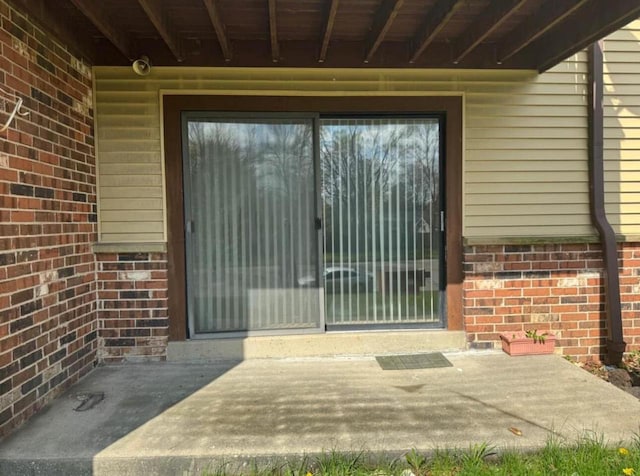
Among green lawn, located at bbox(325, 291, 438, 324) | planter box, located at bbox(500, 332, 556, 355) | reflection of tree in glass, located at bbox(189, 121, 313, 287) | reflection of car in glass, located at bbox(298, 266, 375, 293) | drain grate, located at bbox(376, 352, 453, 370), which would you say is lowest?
drain grate, located at bbox(376, 352, 453, 370)

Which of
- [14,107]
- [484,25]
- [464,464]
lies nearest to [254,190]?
[14,107]

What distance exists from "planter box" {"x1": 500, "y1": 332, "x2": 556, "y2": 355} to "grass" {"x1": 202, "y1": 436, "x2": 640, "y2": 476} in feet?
4.77

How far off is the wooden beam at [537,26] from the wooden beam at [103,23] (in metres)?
3.14

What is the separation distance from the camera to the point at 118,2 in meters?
2.98

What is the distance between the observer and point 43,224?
2.91 m

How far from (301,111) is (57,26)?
1.89 metres

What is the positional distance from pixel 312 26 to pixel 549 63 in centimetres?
208

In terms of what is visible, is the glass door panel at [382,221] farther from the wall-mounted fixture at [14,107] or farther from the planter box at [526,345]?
the wall-mounted fixture at [14,107]

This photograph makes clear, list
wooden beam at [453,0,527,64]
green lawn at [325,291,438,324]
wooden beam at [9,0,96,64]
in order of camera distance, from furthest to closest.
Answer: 1. green lawn at [325,291,438,324]
2. wooden beam at [453,0,527,64]
3. wooden beam at [9,0,96,64]

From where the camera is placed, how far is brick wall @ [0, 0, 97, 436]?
8.38ft

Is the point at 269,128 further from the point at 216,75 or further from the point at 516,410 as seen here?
the point at 516,410

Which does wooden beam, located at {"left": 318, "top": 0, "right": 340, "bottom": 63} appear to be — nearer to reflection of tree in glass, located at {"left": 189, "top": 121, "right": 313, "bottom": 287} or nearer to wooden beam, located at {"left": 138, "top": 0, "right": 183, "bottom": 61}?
reflection of tree in glass, located at {"left": 189, "top": 121, "right": 313, "bottom": 287}

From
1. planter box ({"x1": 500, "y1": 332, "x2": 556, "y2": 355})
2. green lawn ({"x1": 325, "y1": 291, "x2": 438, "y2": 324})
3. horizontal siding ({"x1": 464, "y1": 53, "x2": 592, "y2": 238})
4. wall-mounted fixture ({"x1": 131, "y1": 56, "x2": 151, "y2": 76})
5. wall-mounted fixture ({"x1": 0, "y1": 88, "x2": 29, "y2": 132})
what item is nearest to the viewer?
wall-mounted fixture ({"x1": 0, "y1": 88, "x2": 29, "y2": 132})

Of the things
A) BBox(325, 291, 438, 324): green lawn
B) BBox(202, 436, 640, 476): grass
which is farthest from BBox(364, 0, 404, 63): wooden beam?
BBox(202, 436, 640, 476): grass
